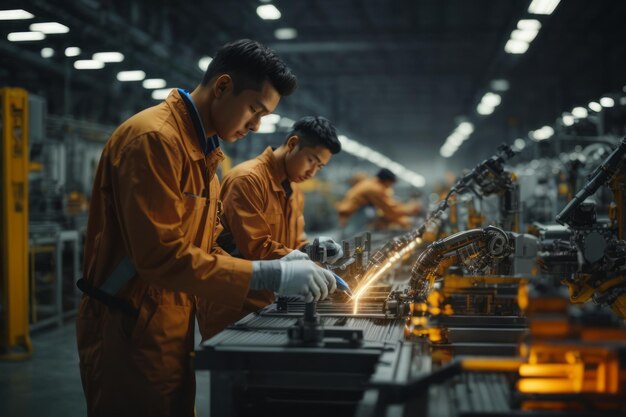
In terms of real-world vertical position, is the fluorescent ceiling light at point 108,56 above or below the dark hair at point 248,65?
above

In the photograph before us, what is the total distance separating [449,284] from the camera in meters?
1.72

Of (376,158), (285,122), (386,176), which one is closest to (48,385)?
(386,176)

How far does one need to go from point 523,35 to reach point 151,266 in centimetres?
581

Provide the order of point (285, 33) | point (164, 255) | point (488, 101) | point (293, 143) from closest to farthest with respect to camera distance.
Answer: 1. point (164, 255)
2. point (293, 143)
3. point (285, 33)
4. point (488, 101)

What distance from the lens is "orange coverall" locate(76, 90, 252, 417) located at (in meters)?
1.66

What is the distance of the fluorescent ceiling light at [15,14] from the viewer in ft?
15.0

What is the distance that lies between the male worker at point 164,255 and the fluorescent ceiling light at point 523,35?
5023 millimetres

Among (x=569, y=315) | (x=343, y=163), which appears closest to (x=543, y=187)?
(x=569, y=315)

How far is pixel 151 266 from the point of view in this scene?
1663mm

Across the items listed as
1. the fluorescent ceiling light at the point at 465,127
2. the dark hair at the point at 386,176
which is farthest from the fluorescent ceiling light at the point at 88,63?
the fluorescent ceiling light at the point at 465,127

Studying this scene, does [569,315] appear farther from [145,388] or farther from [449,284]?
[145,388]

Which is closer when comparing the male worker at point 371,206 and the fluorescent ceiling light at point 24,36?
the fluorescent ceiling light at point 24,36

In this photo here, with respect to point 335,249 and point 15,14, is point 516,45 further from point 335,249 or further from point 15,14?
point 335,249

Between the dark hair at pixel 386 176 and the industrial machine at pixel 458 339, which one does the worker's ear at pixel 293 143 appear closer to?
the industrial machine at pixel 458 339
